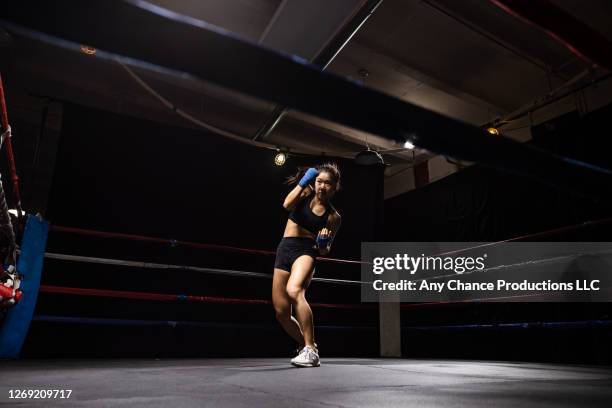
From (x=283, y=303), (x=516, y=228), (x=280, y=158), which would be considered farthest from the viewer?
(x=280, y=158)

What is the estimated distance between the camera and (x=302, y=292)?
245 centimetres

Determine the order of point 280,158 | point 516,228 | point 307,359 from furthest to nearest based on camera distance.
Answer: point 280,158 < point 516,228 < point 307,359

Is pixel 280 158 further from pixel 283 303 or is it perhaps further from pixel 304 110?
pixel 304 110

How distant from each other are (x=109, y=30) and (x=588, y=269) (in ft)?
14.5

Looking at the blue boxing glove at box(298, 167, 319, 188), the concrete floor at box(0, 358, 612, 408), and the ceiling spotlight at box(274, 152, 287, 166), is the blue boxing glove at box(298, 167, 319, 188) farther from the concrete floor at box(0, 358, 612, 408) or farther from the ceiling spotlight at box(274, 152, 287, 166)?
the ceiling spotlight at box(274, 152, 287, 166)

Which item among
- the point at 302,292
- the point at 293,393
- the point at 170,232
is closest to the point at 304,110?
the point at 293,393

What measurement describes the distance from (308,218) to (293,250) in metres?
0.23

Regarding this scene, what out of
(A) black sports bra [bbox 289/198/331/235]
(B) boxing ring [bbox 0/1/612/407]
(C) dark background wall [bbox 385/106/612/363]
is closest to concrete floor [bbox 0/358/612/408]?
(B) boxing ring [bbox 0/1/612/407]

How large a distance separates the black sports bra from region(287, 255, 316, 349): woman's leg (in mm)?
195

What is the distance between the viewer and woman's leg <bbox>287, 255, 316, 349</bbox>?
2402 mm

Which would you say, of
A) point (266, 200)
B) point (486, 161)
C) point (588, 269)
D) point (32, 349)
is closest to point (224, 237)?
point (266, 200)

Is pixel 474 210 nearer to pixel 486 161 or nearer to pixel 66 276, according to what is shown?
pixel 66 276

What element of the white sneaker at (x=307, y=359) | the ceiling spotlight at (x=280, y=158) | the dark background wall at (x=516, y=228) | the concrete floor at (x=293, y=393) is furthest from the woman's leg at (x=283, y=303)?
the ceiling spotlight at (x=280, y=158)

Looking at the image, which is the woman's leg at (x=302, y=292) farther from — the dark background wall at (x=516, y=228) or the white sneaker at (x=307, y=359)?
the dark background wall at (x=516, y=228)
